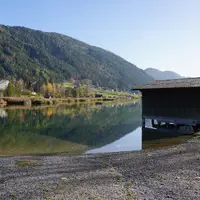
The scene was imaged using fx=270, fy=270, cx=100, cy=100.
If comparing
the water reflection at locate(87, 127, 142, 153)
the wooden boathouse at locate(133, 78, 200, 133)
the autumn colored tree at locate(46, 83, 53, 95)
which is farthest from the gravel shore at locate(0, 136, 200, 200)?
the autumn colored tree at locate(46, 83, 53, 95)

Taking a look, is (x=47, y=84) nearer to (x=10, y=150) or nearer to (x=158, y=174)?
(x=10, y=150)

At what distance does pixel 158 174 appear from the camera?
36.0 feet

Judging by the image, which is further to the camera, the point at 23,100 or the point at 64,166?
the point at 23,100

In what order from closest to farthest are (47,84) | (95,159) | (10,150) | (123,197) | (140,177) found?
1. (123,197)
2. (140,177)
3. (95,159)
4. (10,150)
5. (47,84)

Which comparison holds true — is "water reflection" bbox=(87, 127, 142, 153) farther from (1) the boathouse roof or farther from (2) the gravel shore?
(1) the boathouse roof

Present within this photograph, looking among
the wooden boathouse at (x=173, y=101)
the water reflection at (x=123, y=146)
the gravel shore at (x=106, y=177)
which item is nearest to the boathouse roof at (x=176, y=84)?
the wooden boathouse at (x=173, y=101)

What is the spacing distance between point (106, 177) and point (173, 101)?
733 inches

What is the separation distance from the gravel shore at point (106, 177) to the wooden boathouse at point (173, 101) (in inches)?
440

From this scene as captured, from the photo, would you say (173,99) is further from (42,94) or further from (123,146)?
(42,94)

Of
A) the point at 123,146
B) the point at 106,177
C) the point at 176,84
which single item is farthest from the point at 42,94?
the point at 106,177

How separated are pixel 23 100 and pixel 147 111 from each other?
74363mm

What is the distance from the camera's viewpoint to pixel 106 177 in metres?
10.6

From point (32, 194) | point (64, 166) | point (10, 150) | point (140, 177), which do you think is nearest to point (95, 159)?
point (64, 166)

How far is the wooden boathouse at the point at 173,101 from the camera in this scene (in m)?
25.8
